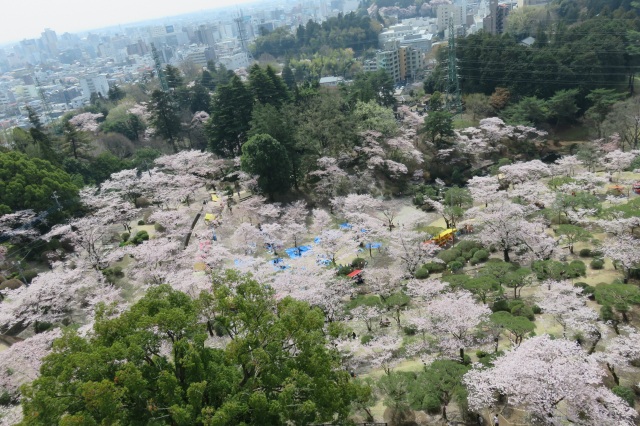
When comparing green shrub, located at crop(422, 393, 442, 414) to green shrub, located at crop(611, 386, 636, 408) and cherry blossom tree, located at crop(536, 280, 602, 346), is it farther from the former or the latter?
cherry blossom tree, located at crop(536, 280, 602, 346)

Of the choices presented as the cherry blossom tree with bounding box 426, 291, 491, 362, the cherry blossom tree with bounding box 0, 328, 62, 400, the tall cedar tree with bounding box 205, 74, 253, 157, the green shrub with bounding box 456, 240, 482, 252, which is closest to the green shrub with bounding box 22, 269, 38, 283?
the cherry blossom tree with bounding box 0, 328, 62, 400

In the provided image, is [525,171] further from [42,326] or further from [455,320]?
[42,326]

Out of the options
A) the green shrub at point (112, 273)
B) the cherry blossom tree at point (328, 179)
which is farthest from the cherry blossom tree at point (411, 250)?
the green shrub at point (112, 273)

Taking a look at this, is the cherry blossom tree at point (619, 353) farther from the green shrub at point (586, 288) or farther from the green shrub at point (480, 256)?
the green shrub at point (480, 256)

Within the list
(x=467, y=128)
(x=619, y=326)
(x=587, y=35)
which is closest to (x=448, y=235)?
(x=619, y=326)

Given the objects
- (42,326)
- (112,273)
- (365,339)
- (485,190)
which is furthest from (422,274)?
(42,326)

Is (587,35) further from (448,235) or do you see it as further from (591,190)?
(448,235)
